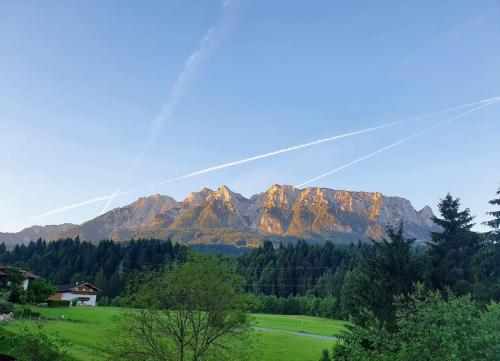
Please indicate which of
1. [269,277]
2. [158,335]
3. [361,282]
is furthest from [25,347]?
[269,277]

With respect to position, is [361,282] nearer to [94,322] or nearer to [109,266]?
[94,322]

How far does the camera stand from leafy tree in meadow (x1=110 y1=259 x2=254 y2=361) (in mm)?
25531

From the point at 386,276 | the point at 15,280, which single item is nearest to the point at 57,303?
the point at 15,280

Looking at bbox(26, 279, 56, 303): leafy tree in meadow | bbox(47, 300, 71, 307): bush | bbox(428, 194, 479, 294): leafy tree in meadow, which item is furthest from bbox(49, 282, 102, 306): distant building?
bbox(428, 194, 479, 294): leafy tree in meadow

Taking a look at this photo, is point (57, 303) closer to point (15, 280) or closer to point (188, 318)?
point (15, 280)

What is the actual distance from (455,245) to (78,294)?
9665 centimetres

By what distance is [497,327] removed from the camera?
55.0ft

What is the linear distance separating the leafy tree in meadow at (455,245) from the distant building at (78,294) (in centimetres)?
9055

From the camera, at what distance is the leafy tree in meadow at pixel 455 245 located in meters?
42.4

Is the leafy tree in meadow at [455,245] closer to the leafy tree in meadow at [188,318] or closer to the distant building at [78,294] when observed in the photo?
the leafy tree in meadow at [188,318]

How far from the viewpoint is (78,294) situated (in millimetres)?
114750

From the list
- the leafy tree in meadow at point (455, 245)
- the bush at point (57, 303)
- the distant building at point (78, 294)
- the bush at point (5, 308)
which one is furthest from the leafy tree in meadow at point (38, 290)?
the leafy tree in meadow at point (455, 245)

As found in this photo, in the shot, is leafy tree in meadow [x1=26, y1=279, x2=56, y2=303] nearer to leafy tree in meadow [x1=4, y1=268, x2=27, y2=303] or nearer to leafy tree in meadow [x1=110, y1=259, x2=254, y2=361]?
leafy tree in meadow [x1=4, y1=268, x2=27, y2=303]

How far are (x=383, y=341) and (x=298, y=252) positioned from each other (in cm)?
17842
